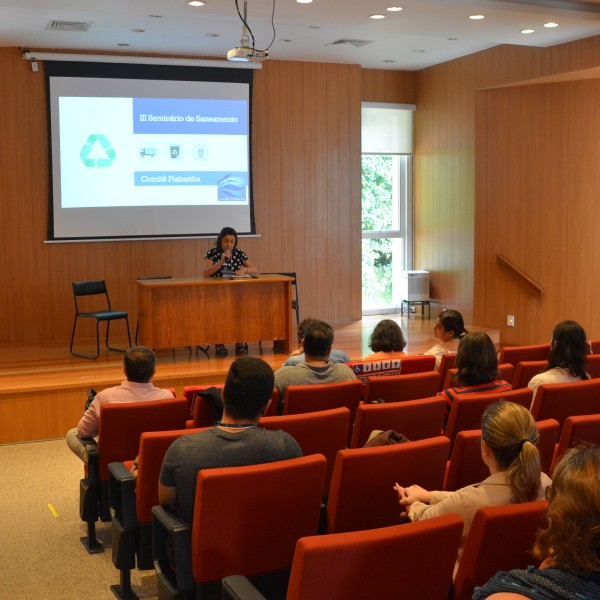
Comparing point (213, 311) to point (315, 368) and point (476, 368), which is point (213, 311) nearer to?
point (315, 368)

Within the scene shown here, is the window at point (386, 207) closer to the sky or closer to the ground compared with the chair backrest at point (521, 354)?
Result: closer to the sky

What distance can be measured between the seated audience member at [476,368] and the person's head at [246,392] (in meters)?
1.31

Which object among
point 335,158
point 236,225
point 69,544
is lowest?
point 69,544

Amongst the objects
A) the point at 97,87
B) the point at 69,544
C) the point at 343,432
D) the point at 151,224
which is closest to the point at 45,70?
the point at 97,87

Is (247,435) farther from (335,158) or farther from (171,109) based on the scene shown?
(335,158)

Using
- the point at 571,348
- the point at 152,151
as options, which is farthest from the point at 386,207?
the point at 571,348

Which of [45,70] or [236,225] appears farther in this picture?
[236,225]

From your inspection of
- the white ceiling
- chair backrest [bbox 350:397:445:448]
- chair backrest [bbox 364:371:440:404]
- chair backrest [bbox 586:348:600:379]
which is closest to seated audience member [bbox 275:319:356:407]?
chair backrest [bbox 364:371:440:404]

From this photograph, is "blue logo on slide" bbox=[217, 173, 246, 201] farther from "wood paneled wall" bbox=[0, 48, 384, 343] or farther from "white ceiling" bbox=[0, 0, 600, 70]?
"white ceiling" bbox=[0, 0, 600, 70]

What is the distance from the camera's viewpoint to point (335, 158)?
1042cm

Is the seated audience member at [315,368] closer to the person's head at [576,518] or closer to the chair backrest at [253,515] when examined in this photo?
the chair backrest at [253,515]

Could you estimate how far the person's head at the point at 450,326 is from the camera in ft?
16.4

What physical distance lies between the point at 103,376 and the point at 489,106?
19.4 ft

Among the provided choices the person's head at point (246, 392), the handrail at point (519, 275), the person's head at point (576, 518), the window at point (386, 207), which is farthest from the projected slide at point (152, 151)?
the person's head at point (576, 518)
